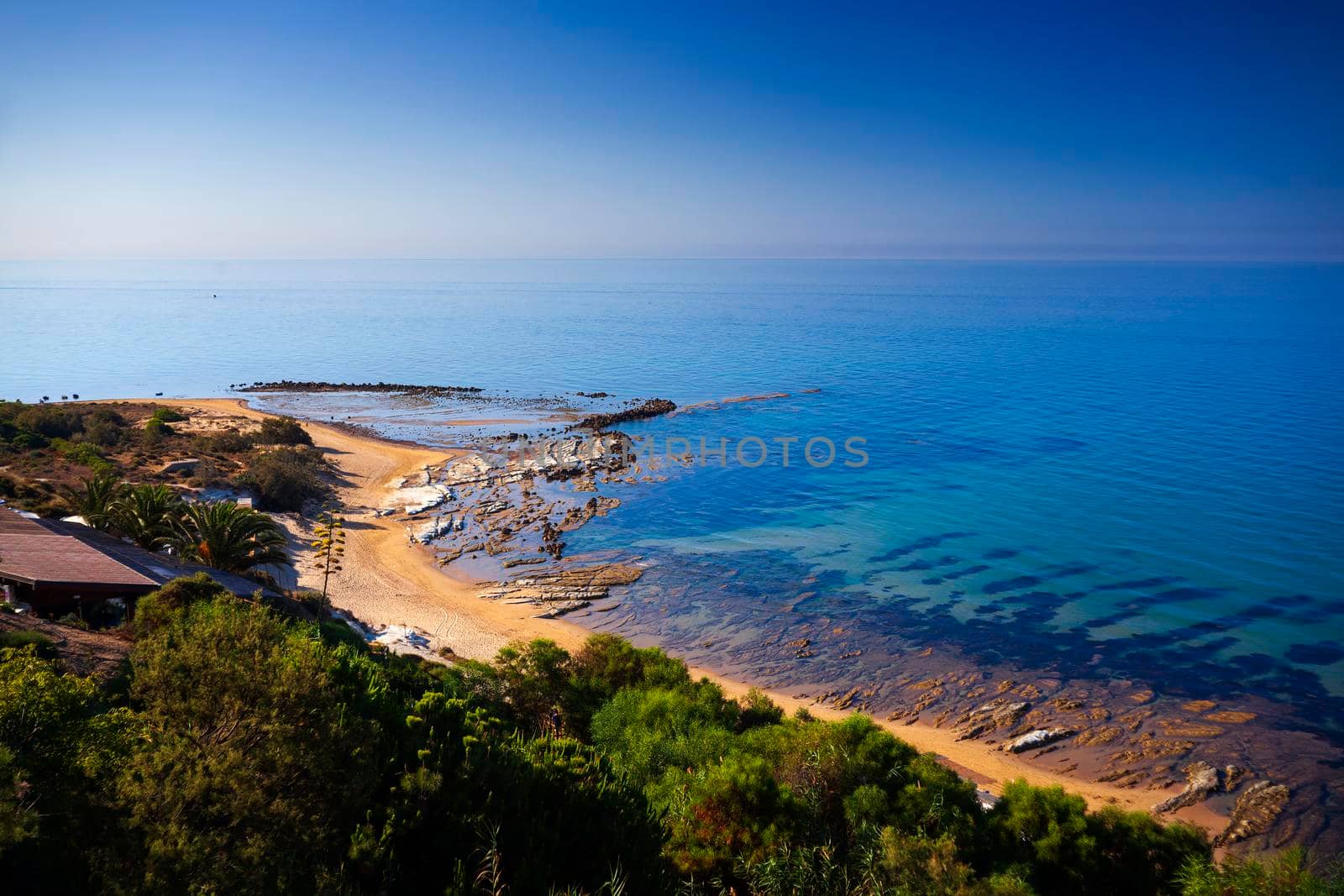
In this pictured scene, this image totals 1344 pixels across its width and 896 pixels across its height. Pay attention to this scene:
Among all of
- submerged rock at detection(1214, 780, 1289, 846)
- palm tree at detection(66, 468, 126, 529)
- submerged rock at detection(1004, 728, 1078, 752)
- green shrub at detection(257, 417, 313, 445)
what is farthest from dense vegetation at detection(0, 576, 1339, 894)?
green shrub at detection(257, 417, 313, 445)

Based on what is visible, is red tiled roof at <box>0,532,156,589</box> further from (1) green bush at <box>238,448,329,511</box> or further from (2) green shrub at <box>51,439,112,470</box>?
(2) green shrub at <box>51,439,112,470</box>

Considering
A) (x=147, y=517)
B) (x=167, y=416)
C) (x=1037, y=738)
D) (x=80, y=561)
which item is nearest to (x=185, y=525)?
(x=147, y=517)

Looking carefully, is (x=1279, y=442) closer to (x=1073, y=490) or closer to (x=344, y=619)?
(x=1073, y=490)

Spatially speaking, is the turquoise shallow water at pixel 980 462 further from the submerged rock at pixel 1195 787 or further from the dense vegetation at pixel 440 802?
the dense vegetation at pixel 440 802

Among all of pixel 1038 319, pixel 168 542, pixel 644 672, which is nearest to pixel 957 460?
pixel 644 672

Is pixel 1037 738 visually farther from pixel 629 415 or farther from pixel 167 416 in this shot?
pixel 167 416

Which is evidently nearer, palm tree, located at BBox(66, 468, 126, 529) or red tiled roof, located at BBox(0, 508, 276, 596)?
red tiled roof, located at BBox(0, 508, 276, 596)
